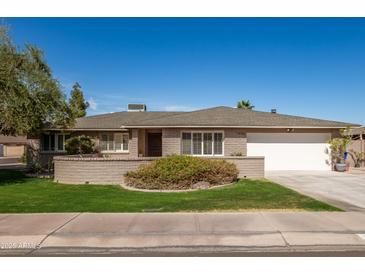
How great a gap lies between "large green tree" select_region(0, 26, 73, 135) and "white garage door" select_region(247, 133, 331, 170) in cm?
1182

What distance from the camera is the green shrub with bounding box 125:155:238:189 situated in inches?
499

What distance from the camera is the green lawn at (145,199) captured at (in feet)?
29.3

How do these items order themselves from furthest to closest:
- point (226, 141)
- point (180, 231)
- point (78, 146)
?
point (78, 146)
point (226, 141)
point (180, 231)

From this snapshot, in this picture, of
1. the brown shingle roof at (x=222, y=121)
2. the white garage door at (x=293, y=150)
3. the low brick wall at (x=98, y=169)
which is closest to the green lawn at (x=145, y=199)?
the low brick wall at (x=98, y=169)

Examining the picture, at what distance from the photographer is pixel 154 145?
22.3 metres

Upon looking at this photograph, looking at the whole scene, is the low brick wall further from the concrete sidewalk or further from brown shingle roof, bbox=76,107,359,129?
the concrete sidewalk

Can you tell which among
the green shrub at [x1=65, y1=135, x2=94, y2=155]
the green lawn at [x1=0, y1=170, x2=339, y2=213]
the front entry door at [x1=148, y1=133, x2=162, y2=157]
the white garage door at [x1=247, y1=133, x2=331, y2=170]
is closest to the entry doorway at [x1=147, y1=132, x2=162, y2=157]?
the front entry door at [x1=148, y1=133, x2=162, y2=157]

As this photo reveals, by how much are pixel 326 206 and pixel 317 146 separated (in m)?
11.4

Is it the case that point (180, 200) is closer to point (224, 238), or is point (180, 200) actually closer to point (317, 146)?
point (224, 238)

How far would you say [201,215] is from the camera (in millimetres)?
8023

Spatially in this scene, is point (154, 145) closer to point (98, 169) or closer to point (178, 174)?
point (98, 169)

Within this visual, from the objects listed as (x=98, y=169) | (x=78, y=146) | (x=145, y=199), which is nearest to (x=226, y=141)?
(x=98, y=169)

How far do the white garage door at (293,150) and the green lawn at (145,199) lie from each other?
6.08 metres

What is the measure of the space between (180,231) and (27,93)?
1232cm
